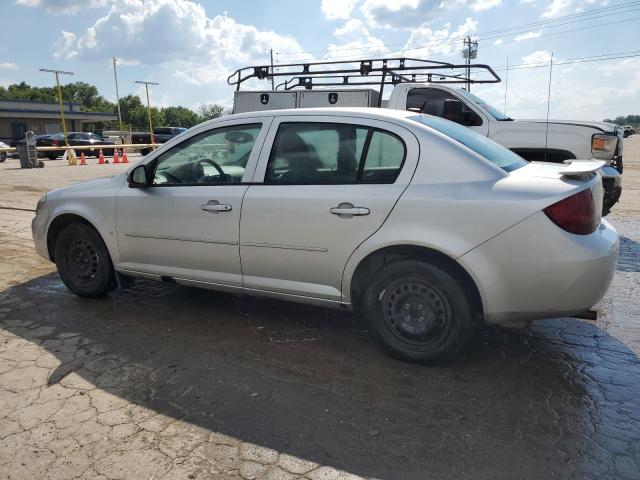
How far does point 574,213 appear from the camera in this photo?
3004 mm

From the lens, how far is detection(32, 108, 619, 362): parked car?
304 centimetres

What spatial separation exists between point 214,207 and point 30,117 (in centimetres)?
6828

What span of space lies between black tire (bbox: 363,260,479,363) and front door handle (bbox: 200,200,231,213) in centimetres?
127

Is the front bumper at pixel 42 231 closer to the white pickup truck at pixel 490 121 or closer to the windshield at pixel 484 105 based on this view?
the white pickup truck at pixel 490 121

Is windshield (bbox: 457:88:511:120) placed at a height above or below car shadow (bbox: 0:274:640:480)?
above

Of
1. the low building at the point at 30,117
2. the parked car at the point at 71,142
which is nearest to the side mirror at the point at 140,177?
the parked car at the point at 71,142

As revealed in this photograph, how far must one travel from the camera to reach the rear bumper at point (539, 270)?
297 centimetres

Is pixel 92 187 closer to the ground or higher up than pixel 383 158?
closer to the ground

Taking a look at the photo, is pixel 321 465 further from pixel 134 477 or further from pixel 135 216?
pixel 135 216

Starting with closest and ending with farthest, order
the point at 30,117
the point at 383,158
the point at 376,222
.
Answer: the point at 376,222, the point at 383,158, the point at 30,117

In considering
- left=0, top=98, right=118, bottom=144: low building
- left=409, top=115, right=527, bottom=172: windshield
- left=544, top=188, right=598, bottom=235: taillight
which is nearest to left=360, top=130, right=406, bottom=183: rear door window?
left=409, top=115, right=527, bottom=172: windshield

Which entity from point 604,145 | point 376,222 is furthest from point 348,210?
point 604,145

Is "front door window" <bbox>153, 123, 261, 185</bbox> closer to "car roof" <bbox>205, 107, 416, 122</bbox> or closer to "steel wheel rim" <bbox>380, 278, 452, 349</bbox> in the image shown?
"car roof" <bbox>205, 107, 416, 122</bbox>

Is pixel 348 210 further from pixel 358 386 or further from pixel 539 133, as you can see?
pixel 539 133
